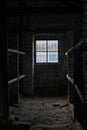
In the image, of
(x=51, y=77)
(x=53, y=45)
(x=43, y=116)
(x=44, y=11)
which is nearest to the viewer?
(x=44, y=11)

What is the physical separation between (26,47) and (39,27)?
0.82 metres

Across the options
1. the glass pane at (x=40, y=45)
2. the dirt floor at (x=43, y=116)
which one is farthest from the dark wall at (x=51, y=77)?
the dirt floor at (x=43, y=116)

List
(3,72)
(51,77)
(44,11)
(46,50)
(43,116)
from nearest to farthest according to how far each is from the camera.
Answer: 1. (44,11)
2. (3,72)
3. (43,116)
4. (51,77)
5. (46,50)

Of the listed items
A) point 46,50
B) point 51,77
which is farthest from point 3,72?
point 46,50

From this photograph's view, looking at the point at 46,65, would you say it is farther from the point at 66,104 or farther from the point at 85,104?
the point at 85,104

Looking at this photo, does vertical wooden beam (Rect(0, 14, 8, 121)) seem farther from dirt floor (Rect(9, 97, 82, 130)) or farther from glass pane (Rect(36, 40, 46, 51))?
glass pane (Rect(36, 40, 46, 51))

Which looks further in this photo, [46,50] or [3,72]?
[46,50]

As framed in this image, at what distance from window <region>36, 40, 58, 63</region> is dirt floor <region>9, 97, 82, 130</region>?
86.6 inches

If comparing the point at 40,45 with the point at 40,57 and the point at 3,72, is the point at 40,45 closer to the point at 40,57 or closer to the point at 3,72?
the point at 40,57

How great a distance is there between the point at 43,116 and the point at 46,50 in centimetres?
430

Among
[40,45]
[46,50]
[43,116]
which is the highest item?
[40,45]

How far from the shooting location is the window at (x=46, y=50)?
9.18 m

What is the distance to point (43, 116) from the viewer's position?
5332 mm

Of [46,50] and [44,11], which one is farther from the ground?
[44,11]
